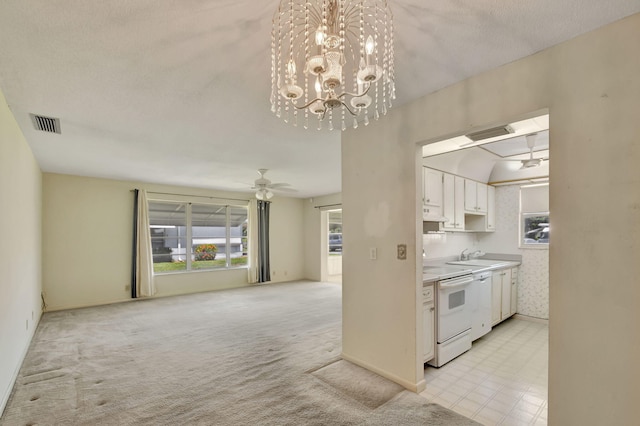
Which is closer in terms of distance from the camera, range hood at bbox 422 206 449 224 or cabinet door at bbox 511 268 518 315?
range hood at bbox 422 206 449 224

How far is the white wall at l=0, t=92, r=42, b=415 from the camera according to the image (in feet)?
8.23

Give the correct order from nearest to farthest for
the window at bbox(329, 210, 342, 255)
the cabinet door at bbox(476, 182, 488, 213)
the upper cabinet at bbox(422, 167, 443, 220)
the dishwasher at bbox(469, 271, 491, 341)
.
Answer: the dishwasher at bbox(469, 271, 491, 341) < the upper cabinet at bbox(422, 167, 443, 220) < the cabinet door at bbox(476, 182, 488, 213) < the window at bbox(329, 210, 342, 255)

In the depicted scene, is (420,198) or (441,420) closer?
(441,420)

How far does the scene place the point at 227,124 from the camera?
316 cm

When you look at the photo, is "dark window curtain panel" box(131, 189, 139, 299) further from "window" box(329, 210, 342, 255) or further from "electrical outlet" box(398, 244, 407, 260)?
"electrical outlet" box(398, 244, 407, 260)

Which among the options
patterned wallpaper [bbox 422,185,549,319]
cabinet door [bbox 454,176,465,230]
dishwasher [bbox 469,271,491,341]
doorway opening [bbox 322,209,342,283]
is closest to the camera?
dishwasher [bbox 469,271,491,341]

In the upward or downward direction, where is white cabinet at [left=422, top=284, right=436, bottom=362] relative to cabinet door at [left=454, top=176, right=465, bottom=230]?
downward

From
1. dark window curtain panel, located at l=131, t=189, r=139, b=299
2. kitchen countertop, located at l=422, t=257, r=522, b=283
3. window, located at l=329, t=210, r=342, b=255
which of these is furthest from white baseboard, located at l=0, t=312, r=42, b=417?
window, located at l=329, t=210, r=342, b=255

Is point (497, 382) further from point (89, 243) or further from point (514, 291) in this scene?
point (89, 243)

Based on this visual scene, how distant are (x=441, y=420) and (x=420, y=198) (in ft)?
5.64

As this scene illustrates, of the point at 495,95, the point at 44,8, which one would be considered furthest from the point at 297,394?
the point at 44,8

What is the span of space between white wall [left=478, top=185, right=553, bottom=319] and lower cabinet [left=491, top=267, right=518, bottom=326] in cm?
18

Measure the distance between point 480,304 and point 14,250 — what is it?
16.8ft

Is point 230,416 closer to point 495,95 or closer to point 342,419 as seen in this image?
point 342,419
